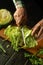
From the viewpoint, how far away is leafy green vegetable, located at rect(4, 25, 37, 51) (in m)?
1.58

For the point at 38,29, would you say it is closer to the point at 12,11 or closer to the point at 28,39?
the point at 28,39

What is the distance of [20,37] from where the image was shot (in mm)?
1624

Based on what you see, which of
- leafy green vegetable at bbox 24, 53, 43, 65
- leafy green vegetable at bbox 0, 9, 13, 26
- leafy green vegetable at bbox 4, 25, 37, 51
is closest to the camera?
A: leafy green vegetable at bbox 24, 53, 43, 65

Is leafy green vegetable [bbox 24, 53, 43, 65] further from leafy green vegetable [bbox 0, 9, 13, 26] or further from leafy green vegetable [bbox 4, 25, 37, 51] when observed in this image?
leafy green vegetable [bbox 0, 9, 13, 26]

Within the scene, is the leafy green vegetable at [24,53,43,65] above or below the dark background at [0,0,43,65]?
below

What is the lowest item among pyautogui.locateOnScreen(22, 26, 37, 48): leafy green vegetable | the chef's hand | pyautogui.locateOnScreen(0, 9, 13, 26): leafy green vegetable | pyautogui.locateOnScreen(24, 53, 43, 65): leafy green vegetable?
pyautogui.locateOnScreen(24, 53, 43, 65): leafy green vegetable

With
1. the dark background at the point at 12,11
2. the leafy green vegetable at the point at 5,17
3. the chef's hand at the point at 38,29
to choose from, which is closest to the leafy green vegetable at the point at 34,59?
the dark background at the point at 12,11

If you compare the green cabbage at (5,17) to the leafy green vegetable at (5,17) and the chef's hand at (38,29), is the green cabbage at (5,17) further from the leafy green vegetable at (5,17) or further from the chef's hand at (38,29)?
the chef's hand at (38,29)

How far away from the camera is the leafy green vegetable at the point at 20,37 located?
1.58m

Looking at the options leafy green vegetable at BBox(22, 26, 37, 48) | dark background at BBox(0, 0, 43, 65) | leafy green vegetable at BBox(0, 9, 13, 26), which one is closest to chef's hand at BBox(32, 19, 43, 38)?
leafy green vegetable at BBox(22, 26, 37, 48)

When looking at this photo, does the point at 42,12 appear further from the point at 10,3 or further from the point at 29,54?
the point at 29,54

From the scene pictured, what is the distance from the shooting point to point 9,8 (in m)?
1.91

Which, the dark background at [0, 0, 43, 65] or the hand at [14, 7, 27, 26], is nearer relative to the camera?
the dark background at [0, 0, 43, 65]

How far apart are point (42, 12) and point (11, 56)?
524mm
